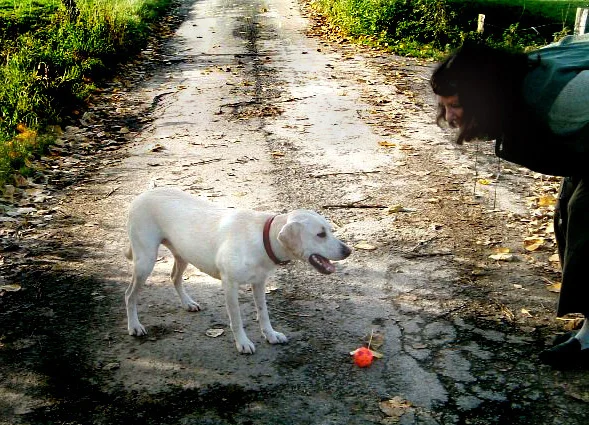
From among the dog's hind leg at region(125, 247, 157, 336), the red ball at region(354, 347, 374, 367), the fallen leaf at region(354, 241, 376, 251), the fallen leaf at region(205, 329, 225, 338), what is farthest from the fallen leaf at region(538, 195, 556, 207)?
the dog's hind leg at region(125, 247, 157, 336)

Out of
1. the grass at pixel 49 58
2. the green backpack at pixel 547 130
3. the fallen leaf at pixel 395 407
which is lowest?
the grass at pixel 49 58

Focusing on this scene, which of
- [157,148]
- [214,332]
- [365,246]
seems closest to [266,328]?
[214,332]

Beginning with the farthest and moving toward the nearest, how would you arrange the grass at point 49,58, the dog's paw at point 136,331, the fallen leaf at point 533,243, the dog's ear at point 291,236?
the grass at point 49,58 → the fallen leaf at point 533,243 → the dog's paw at point 136,331 → the dog's ear at point 291,236

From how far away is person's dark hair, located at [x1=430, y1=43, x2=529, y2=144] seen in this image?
345 centimetres

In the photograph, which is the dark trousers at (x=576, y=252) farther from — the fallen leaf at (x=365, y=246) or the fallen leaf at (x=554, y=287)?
the fallen leaf at (x=365, y=246)

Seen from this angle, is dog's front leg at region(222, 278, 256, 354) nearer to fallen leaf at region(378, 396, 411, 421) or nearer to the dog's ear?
the dog's ear

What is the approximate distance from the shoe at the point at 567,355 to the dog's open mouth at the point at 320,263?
133 centimetres

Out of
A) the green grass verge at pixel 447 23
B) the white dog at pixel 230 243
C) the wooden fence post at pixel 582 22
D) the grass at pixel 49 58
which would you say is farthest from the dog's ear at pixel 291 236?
the green grass verge at pixel 447 23

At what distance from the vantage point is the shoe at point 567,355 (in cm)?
386

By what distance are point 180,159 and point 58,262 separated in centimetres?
274

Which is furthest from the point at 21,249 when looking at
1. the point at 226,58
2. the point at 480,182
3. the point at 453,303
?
the point at 226,58

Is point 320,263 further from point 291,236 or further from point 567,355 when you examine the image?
point 567,355

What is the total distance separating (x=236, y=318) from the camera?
405cm

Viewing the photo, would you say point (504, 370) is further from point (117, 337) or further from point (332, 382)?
→ point (117, 337)
